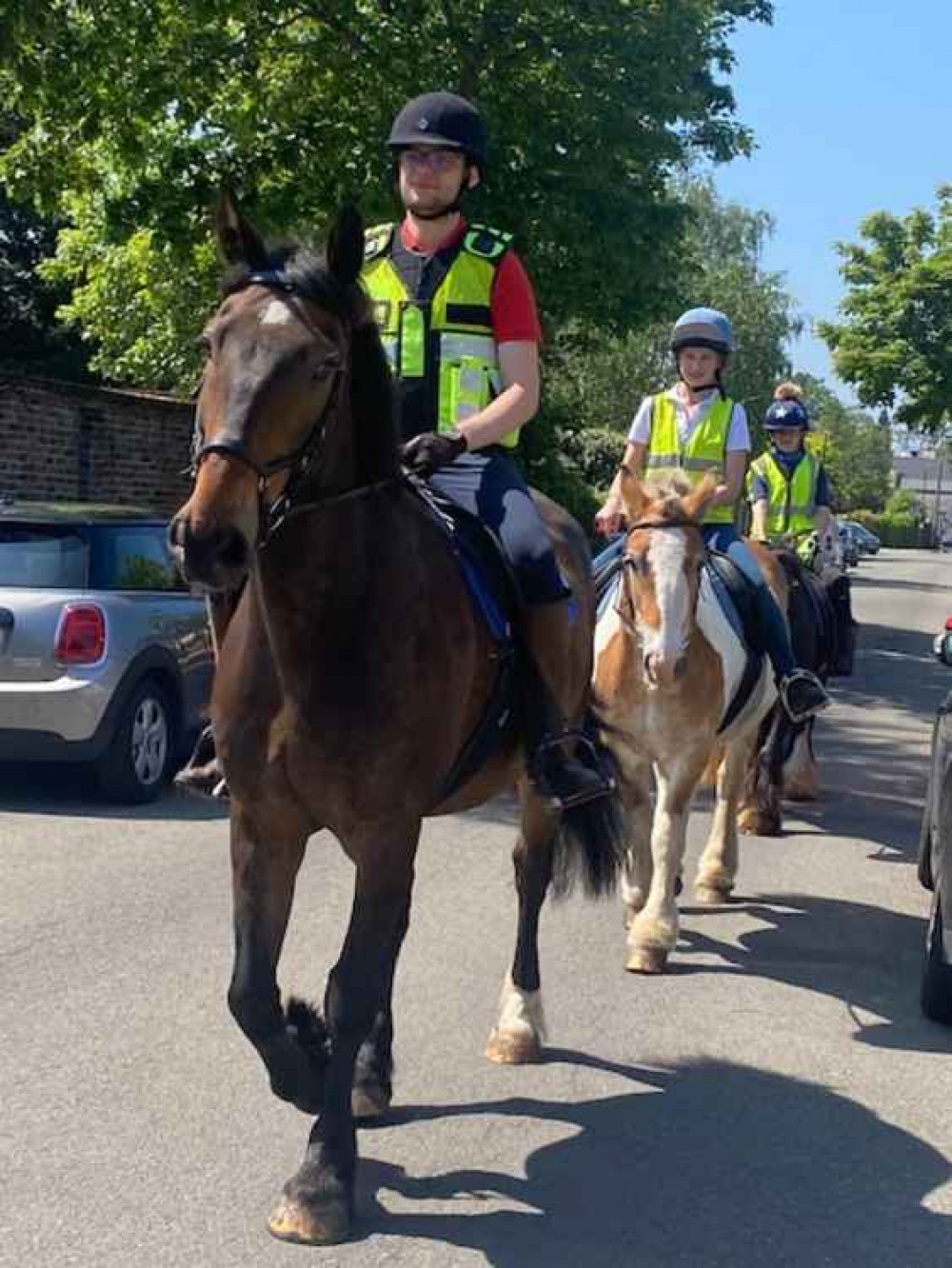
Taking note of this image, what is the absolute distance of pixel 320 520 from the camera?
4.28m

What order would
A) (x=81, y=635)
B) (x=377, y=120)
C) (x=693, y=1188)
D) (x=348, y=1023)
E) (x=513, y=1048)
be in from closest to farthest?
1. (x=348, y=1023)
2. (x=693, y=1188)
3. (x=513, y=1048)
4. (x=81, y=635)
5. (x=377, y=120)

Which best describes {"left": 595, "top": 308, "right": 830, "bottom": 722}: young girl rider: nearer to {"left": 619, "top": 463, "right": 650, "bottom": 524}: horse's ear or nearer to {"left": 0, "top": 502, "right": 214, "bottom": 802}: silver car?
{"left": 619, "top": 463, "right": 650, "bottom": 524}: horse's ear

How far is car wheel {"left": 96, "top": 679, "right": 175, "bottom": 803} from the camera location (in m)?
10.2

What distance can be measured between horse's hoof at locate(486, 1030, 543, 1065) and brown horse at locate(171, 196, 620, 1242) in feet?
3.24

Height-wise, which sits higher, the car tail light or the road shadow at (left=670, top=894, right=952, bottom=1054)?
the car tail light

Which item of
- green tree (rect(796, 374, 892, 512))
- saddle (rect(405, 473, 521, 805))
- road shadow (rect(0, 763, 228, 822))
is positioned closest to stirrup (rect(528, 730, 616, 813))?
saddle (rect(405, 473, 521, 805))

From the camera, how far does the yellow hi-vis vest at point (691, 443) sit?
314 inches

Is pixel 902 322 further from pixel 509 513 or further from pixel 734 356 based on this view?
pixel 509 513

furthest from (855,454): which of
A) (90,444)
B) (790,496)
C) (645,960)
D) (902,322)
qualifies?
(645,960)

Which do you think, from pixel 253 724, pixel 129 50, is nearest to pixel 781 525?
pixel 253 724

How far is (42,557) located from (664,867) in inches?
196

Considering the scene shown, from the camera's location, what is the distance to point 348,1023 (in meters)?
4.38

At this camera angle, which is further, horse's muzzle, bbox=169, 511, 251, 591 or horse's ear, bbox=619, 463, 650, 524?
horse's ear, bbox=619, 463, 650, 524

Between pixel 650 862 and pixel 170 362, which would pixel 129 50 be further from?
pixel 650 862
